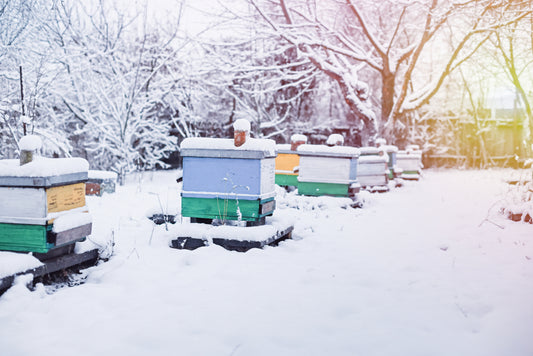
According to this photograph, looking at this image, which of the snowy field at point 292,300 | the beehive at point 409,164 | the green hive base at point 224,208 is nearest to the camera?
the snowy field at point 292,300

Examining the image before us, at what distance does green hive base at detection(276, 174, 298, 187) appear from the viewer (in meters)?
10.2

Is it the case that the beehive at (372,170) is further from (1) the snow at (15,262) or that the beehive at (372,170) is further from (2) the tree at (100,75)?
(1) the snow at (15,262)

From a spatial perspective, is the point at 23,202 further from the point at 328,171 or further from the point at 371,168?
the point at 371,168

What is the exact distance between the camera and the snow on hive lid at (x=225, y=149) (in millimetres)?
5168

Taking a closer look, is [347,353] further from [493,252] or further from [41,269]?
[493,252]

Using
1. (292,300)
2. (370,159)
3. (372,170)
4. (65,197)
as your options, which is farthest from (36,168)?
(372,170)

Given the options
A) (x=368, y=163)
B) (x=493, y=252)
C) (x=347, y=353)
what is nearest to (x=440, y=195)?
(x=368, y=163)

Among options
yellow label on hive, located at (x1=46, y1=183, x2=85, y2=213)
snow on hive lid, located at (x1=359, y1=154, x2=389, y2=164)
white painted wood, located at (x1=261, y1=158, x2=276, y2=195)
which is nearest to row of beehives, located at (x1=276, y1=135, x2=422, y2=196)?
snow on hive lid, located at (x1=359, y1=154, x2=389, y2=164)

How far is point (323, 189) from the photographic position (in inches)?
342

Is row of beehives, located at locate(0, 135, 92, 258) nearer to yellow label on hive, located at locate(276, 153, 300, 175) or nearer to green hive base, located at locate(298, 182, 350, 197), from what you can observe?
green hive base, located at locate(298, 182, 350, 197)

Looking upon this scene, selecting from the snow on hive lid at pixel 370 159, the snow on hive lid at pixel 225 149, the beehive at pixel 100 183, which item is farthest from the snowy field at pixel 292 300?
the snow on hive lid at pixel 370 159

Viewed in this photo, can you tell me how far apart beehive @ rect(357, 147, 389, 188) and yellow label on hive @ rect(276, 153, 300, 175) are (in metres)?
2.15

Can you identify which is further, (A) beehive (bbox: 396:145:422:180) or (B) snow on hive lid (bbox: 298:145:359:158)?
(A) beehive (bbox: 396:145:422:180)

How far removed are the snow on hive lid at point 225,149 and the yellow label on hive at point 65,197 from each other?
1.44 meters
